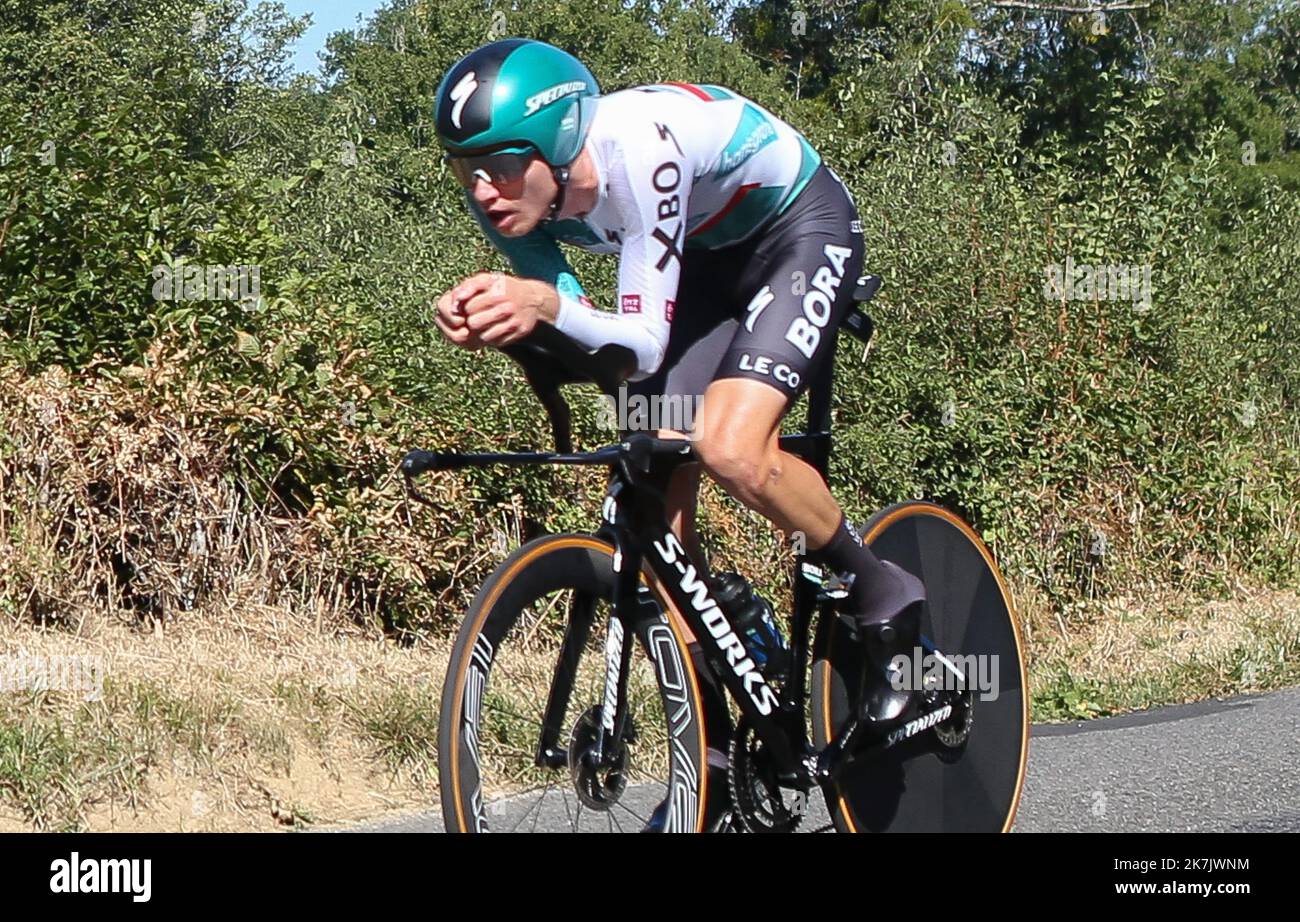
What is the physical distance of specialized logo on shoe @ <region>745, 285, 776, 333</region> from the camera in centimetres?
384

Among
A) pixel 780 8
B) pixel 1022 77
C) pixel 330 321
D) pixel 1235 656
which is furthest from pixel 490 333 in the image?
pixel 780 8

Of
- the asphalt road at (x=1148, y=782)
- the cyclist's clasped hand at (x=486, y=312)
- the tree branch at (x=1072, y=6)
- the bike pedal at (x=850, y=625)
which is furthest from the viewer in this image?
the tree branch at (x=1072, y=6)

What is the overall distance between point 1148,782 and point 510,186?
3.12 m

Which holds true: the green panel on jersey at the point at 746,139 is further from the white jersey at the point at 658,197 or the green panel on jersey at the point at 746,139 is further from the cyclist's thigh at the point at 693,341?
the cyclist's thigh at the point at 693,341

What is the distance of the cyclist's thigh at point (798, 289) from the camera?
148 inches

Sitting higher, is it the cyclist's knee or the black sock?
the cyclist's knee

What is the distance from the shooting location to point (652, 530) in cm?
372

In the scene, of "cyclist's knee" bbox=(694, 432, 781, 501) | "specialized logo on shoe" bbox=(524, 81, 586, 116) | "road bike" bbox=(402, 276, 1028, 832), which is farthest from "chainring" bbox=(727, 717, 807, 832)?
"specialized logo on shoe" bbox=(524, 81, 586, 116)

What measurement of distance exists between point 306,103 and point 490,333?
28.5 m

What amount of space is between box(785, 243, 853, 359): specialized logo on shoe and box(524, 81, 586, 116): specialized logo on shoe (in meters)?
0.77

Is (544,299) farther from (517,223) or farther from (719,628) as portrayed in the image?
(719,628)

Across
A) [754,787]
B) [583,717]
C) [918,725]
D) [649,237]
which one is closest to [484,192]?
[649,237]

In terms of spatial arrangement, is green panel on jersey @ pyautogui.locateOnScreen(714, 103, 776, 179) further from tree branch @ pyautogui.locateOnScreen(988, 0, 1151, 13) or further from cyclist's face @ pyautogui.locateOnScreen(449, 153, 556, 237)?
tree branch @ pyautogui.locateOnScreen(988, 0, 1151, 13)

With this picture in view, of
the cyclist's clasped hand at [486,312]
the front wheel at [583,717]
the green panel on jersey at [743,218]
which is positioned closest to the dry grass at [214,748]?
the front wheel at [583,717]
